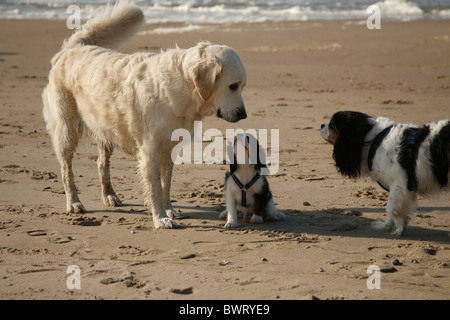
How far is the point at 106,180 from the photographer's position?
6375 millimetres

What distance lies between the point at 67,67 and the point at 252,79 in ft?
26.1

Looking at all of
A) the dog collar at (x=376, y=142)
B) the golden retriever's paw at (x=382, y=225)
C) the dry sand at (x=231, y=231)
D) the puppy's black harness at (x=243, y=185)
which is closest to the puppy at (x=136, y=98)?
the dry sand at (x=231, y=231)

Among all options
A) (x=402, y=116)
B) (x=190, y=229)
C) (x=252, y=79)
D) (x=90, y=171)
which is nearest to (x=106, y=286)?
(x=190, y=229)

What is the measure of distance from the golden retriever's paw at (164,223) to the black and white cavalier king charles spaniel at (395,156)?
1.79 metres

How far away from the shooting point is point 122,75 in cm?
558

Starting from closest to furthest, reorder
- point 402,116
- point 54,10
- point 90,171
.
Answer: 1. point 90,171
2. point 402,116
3. point 54,10

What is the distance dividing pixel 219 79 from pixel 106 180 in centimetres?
203

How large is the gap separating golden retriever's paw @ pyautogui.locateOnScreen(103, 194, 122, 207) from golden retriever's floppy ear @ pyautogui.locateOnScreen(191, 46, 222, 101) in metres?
1.85

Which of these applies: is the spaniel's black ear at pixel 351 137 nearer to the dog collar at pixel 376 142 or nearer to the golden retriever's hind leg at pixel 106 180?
the dog collar at pixel 376 142

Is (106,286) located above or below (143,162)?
below

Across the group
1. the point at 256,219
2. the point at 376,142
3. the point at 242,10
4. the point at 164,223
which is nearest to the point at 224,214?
the point at 256,219

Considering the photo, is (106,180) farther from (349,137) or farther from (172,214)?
(349,137)

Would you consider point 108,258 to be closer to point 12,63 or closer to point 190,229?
point 190,229

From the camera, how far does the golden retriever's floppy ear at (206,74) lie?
5.10 meters
